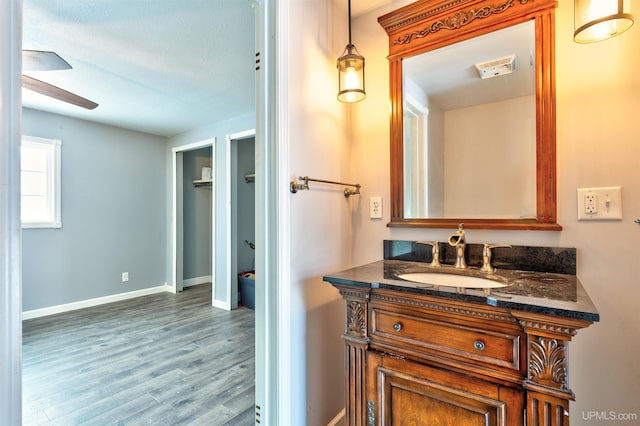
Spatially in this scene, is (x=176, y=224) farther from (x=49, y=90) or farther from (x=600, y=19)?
(x=600, y=19)

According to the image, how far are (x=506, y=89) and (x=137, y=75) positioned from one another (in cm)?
272

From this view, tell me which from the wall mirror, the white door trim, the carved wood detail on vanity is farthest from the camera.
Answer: the wall mirror

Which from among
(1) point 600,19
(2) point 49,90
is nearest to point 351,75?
(1) point 600,19

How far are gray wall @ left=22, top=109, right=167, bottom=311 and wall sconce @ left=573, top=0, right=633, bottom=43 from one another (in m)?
4.70

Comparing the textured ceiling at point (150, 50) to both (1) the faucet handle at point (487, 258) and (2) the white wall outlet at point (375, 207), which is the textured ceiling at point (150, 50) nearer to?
(2) the white wall outlet at point (375, 207)

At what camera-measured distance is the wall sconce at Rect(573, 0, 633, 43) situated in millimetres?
976

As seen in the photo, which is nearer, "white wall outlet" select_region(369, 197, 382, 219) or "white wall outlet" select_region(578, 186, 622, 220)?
"white wall outlet" select_region(578, 186, 622, 220)

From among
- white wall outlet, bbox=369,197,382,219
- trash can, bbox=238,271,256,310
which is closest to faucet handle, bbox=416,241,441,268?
white wall outlet, bbox=369,197,382,219

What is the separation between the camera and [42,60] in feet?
5.43

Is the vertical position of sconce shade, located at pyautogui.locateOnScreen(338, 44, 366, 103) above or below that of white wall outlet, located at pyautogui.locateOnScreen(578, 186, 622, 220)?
above

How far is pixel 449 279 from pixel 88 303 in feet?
14.3

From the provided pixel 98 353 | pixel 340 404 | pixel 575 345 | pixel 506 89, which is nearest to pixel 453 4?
pixel 506 89

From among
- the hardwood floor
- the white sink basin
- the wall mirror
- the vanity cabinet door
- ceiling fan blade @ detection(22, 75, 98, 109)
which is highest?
ceiling fan blade @ detection(22, 75, 98, 109)

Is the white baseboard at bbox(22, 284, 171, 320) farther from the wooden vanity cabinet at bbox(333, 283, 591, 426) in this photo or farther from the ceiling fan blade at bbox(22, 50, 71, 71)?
the wooden vanity cabinet at bbox(333, 283, 591, 426)
